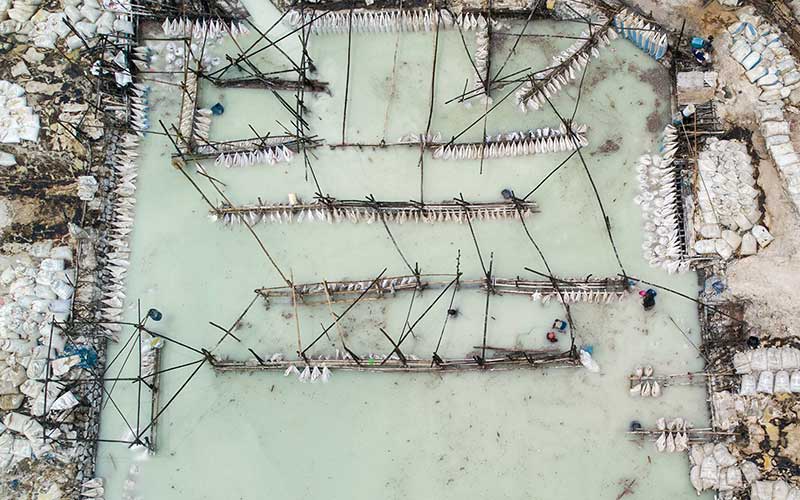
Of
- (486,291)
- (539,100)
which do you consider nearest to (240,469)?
(486,291)

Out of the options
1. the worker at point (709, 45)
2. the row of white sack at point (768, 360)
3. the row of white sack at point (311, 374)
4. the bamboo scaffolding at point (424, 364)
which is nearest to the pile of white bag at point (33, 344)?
the bamboo scaffolding at point (424, 364)

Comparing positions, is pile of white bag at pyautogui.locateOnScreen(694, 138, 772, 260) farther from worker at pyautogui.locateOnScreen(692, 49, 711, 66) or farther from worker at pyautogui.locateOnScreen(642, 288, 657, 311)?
worker at pyautogui.locateOnScreen(692, 49, 711, 66)

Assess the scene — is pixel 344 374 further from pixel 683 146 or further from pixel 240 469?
pixel 683 146

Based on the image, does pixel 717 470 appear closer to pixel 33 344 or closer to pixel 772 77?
pixel 772 77

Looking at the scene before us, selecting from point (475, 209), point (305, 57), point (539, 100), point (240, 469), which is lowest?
point (240, 469)

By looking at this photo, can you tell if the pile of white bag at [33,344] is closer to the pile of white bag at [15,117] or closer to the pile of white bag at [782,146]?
the pile of white bag at [15,117]

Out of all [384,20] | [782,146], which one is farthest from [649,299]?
[384,20]
